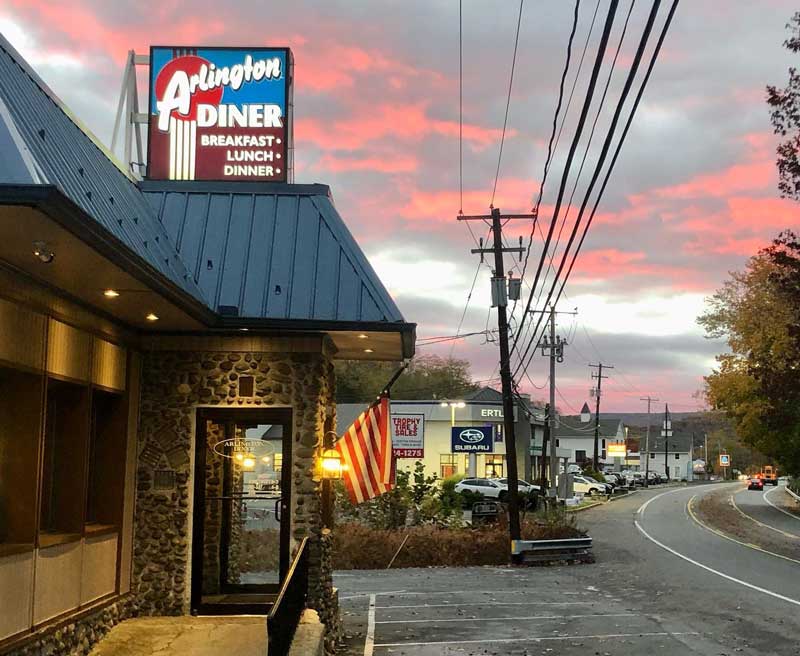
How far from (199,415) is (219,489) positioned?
1373 mm

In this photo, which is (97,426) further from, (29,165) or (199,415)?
(29,165)

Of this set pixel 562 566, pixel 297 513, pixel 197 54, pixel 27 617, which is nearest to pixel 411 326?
pixel 297 513

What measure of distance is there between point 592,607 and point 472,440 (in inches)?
633

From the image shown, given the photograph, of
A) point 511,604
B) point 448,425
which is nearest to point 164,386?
point 511,604

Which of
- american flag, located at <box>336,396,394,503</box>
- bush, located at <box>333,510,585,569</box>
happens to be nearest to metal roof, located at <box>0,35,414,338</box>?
american flag, located at <box>336,396,394,503</box>

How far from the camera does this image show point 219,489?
42.2 feet

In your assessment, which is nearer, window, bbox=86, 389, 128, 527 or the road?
window, bbox=86, 389, 128, 527

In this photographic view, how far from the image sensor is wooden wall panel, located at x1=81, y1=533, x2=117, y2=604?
10039 mm

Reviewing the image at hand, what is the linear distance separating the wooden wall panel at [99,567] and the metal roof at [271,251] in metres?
3.01

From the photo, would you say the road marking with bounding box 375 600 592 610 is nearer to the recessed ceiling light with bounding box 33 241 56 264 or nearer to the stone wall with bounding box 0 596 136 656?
the stone wall with bounding box 0 596 136 656

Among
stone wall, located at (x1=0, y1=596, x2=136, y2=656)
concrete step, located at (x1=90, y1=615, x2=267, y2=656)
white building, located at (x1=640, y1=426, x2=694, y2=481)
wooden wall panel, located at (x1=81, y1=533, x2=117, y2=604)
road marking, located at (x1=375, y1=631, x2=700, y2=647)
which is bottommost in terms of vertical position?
white building, located at (x1=640, y1=426, x2=694, y2=481)

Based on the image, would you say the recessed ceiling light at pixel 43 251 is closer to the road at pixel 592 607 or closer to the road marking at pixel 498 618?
the road at pixel 592 607

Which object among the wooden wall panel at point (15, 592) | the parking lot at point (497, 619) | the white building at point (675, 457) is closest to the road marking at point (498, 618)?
the parking lot at point (497, 619)

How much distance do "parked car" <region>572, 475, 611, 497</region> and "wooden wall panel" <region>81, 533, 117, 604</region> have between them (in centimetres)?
5647
